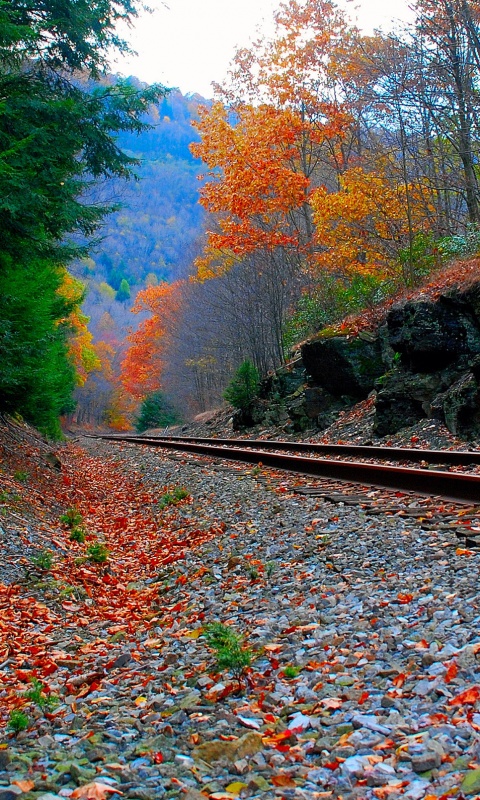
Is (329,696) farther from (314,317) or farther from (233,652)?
(314,317)

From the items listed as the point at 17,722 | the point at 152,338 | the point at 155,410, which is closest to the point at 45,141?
the point at 17,722

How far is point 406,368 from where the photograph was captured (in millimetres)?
14570

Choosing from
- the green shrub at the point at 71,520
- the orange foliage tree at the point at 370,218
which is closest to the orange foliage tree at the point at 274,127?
the orange foliage tree at the point at 370,218

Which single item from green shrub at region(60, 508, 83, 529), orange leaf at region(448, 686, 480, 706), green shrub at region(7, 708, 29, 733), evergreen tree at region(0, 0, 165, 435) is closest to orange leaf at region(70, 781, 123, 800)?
green shrub at region(7, 708, 29, 733)

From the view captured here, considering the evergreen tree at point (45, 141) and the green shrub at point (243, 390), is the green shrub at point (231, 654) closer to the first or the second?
the evergreen tree at point (45, 141)

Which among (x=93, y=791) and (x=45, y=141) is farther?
(x=45, y=141)

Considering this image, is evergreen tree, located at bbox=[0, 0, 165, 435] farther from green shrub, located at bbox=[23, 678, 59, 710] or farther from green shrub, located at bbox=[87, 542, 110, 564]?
green shrub, located at bbox=[23, 678, 59, 710]

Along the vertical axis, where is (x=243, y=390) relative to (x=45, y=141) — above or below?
below

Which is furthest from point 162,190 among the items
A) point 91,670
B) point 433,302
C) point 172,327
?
point 91,670

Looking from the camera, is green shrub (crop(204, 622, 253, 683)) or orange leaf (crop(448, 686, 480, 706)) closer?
orange leaf (crop(448, 686, 480, 706))

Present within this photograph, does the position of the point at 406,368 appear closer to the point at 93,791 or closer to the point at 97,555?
the point at 97,555

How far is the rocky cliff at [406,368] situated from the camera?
12.5m

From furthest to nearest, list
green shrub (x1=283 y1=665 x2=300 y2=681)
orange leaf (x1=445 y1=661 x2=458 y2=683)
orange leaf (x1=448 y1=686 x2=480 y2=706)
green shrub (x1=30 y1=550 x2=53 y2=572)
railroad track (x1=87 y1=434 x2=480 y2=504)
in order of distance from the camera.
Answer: railroad track (x1=87 y1=434 x2=480 y2=504) → green shrub (x1=30 y1=550 x2=53 y2=572) → green shrub (x1=283 y1=665 x2=300 y2=681) → orange leaf (x1=445 y1=661 x2=458 y2=683) → orange leaf (x1=448 y1=686 x2=480 y2=706)

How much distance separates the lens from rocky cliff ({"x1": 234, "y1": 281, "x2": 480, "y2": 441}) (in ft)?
40.9
